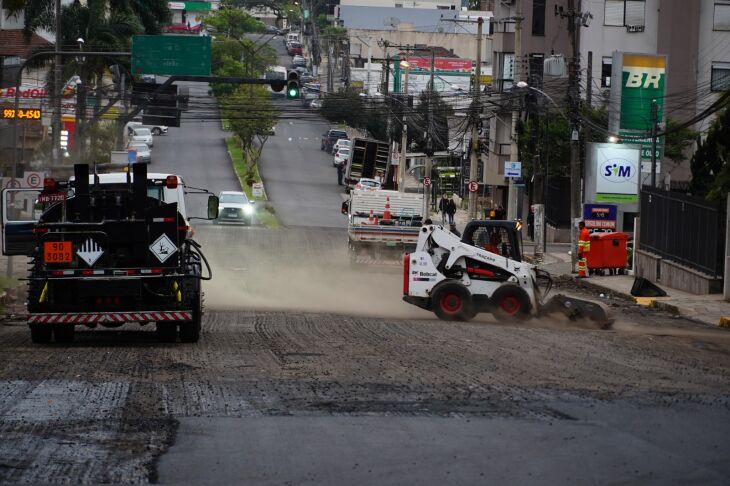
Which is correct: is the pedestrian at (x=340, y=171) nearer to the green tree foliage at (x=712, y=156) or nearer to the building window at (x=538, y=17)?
the building window at (x=538, y=17)

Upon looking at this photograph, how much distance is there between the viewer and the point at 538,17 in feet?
231

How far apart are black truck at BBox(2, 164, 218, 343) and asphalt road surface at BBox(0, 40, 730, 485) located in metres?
0.58

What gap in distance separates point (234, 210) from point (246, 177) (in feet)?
88.2

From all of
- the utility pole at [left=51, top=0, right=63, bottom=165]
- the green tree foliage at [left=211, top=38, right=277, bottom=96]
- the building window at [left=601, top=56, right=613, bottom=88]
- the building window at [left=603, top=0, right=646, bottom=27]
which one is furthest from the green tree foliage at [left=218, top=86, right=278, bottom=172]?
the building window at [left=603, top=0, right=646, bottom=27]

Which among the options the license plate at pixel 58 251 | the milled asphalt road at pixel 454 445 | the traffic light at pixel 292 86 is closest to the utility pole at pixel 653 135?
the traffic light at pixel 292 86

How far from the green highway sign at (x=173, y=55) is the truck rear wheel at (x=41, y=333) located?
30.3 meters

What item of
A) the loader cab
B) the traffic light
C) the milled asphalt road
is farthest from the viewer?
the traffic light

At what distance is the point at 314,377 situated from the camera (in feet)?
45.4

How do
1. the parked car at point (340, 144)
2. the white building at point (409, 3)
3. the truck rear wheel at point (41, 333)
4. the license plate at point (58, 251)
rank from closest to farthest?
the license plate at point (58, 251)
the truck rear wheel at point (41, 333)
the parked car at point (340, 144)
the white building at point (409, 3)

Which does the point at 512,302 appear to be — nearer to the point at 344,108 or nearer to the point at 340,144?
the point at 344,108

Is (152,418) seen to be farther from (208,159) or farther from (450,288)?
(208,159)

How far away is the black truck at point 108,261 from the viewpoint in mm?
16750

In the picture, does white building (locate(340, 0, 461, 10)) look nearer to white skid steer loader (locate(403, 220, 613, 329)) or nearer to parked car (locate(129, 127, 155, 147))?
parked car (locate(129, 127, 155, 147))

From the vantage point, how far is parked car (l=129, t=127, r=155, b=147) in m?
91.8
